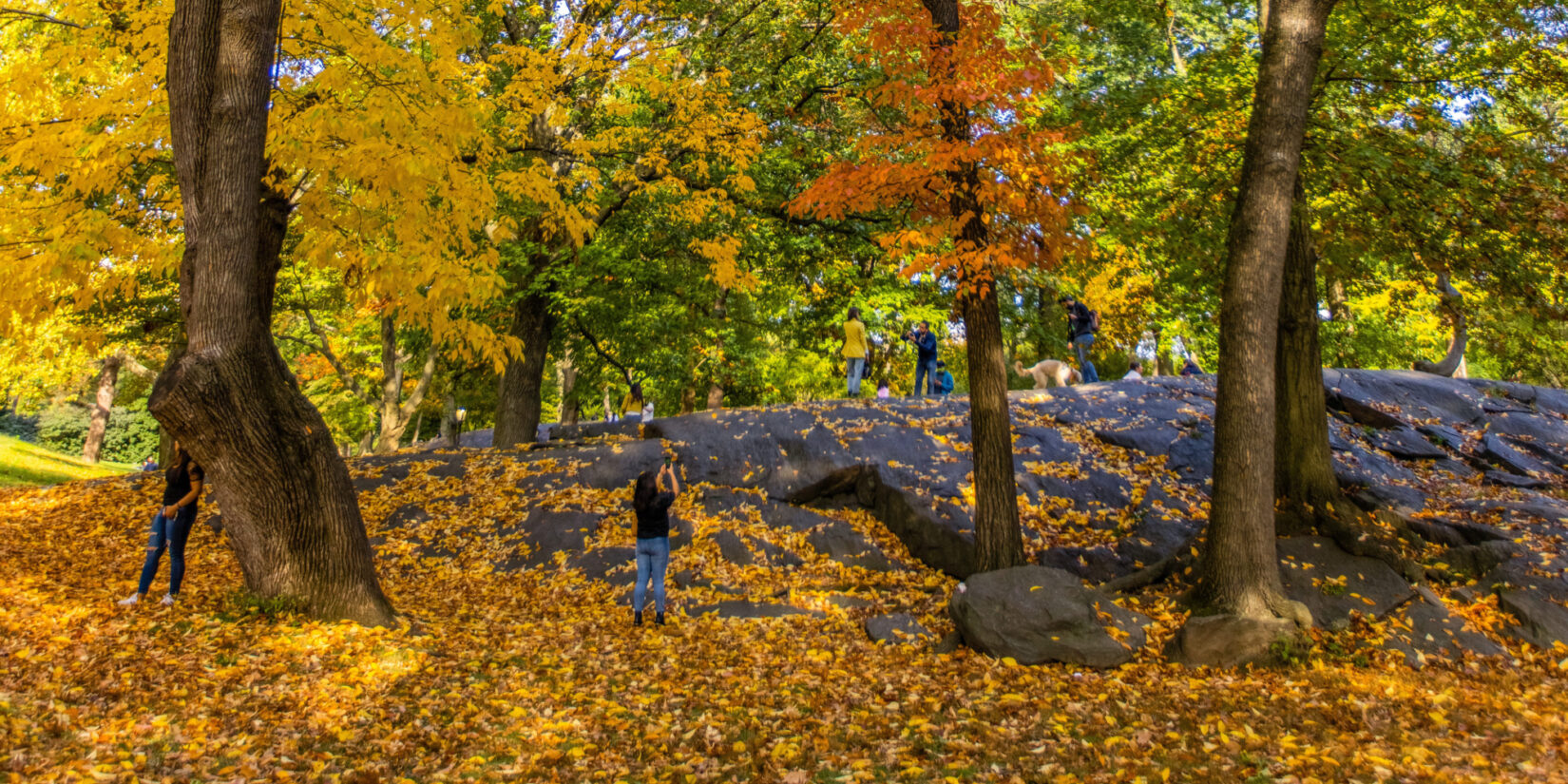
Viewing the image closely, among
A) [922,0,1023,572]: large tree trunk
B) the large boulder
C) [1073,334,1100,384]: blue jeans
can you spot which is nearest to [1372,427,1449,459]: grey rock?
[1073,334,1100,384]: blue jeans

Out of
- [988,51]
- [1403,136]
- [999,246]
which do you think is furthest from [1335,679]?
[1403,136]

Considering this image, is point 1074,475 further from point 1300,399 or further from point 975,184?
point 975,184

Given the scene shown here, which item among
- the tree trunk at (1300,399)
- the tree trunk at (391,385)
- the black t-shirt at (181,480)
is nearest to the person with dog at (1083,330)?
the tree trunk at (1300,399)

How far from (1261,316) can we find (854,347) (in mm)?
8848

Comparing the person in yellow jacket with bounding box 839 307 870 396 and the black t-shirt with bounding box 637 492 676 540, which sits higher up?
the person in yellow jacket with bounding box 839 307 870 396

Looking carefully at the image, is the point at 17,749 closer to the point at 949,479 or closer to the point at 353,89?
the point at 353,89

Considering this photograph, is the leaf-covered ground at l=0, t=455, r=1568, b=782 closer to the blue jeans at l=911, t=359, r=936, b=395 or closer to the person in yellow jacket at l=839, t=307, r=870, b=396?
the person in yellow jacket at l=839, t=307, r=870, b=396

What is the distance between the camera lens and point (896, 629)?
778cm

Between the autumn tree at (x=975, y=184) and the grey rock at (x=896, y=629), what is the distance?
108 centimetres

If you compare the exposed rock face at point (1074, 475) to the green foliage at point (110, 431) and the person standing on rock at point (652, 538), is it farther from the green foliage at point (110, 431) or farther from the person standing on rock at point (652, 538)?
the green foliage at point (110, 431)

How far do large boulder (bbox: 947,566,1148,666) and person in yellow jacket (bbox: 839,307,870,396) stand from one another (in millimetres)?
7944

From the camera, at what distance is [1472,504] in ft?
28.7

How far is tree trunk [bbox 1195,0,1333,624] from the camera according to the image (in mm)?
6902

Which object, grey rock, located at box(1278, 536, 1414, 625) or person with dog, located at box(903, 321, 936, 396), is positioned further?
person with dog, located at box(903, 321, 936, 396)
